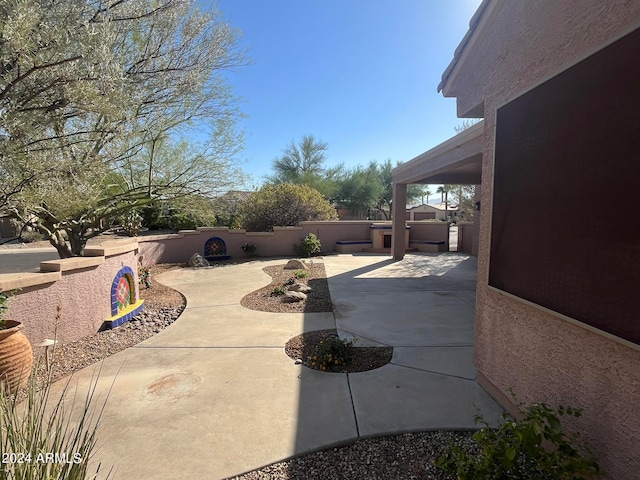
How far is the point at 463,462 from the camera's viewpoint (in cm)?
223

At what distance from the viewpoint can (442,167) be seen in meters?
8.88

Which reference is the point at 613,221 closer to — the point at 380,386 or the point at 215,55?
the point at 380,386

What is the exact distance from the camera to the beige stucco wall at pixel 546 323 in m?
2.05

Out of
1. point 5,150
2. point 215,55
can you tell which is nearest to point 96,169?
point 5,150

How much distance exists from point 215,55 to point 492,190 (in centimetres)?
630

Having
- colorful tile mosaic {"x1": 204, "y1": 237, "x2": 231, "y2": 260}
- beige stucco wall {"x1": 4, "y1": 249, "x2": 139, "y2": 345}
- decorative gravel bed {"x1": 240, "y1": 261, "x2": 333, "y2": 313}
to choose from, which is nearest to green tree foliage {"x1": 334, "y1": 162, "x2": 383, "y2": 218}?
colorful tile mosaic {"x1": 204, "y1": 237, "x2": 231, "y2": 260}

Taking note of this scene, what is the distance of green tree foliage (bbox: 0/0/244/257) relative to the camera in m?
3.55

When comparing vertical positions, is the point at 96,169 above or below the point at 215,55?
below

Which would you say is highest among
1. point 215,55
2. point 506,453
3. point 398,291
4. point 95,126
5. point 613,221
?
point 215,55

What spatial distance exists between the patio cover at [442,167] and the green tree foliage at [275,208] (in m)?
4.76

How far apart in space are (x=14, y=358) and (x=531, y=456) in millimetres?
4815

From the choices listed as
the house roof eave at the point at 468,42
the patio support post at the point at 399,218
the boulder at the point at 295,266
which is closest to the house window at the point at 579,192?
the house roof eave at the point at 468,42

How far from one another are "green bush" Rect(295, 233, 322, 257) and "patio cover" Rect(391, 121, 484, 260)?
133 inches

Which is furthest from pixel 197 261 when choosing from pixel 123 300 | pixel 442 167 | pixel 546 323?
pixel 546 323
